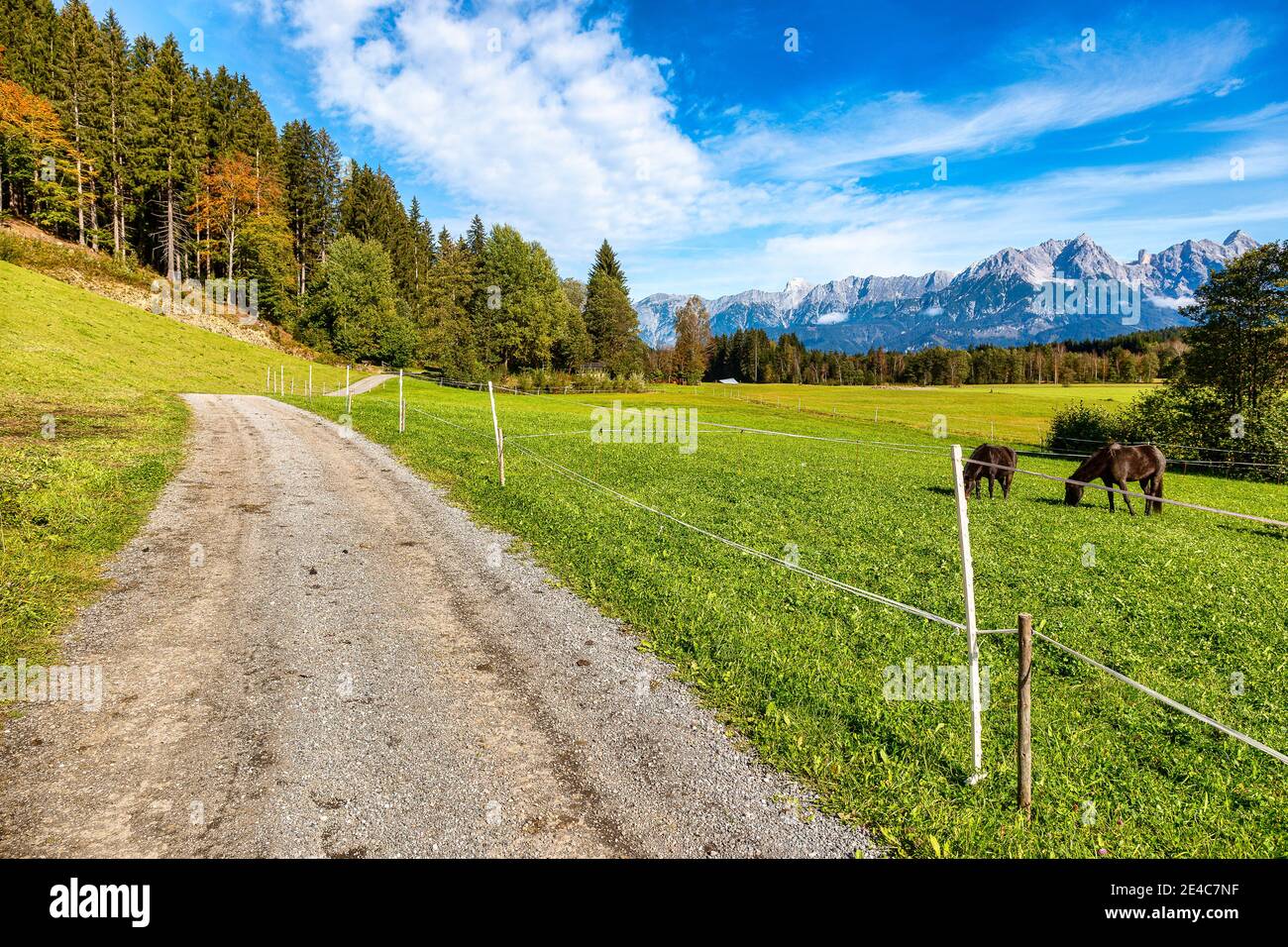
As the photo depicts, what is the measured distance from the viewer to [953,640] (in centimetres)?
844

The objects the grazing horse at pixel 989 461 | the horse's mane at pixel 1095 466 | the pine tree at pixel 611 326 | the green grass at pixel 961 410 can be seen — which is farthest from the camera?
the pine tree at pixel 611 326

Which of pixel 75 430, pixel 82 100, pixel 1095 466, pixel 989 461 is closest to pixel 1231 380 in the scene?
pixel 1095 466

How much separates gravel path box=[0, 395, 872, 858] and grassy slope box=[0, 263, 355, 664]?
2.45ft

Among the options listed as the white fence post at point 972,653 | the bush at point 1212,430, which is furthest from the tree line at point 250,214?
the white fence post at point 972,653

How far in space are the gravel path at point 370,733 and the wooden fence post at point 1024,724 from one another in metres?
1.53

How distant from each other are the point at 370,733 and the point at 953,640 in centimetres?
771

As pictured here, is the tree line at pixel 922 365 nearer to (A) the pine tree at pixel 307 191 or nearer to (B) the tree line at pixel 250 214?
(B) the tree line at pixel 250 214

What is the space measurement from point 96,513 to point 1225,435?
6009cm

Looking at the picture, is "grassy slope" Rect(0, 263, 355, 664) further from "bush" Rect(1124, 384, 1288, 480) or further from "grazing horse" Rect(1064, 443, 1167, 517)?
"bush" Rect(1124, 384, 1288, 480)

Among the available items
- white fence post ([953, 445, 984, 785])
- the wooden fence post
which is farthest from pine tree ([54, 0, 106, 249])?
the wooden fence post

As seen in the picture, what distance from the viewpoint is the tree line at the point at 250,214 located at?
2459 inches

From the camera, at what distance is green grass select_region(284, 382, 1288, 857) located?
4992 mm

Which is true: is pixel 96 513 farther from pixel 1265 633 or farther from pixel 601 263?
pixel 601 263

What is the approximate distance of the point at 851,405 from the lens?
310ft
